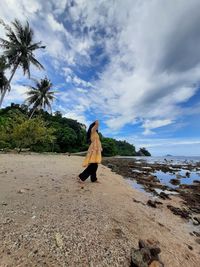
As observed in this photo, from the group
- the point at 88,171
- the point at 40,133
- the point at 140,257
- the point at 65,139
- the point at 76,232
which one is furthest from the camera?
the point at 65,139

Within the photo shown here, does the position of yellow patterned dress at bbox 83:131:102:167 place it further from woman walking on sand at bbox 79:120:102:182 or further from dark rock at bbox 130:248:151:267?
dark rock at bbox 130:248:151:267

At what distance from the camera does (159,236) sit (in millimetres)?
3807

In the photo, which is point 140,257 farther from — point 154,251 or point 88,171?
point 88,171

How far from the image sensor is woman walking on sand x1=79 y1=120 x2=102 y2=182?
692cm

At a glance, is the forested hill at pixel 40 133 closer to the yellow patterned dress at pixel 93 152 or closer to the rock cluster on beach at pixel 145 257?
the yellow patterned dress at pixel 93 152

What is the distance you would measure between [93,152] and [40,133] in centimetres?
1511

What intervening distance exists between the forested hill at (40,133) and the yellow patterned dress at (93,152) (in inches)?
570

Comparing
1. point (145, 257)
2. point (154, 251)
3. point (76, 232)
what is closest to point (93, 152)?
point (76, 232)

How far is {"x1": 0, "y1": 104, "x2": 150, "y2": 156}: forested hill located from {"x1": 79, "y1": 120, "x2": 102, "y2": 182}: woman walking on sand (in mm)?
14441

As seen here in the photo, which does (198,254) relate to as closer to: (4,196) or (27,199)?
(27,199)

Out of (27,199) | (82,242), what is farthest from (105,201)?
(82,242)

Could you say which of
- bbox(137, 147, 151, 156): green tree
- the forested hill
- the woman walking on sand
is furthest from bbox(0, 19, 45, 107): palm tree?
bbox(137, 147, 151, 156): green tree

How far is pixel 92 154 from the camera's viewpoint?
696cm

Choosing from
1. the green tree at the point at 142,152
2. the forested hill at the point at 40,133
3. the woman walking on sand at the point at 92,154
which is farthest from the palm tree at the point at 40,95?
the green tree at the point at 142,152
